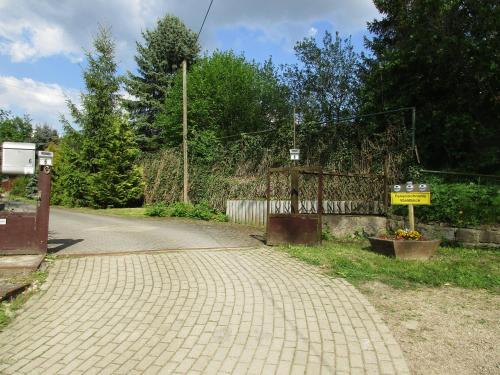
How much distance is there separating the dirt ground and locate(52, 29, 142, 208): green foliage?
19.0 meters

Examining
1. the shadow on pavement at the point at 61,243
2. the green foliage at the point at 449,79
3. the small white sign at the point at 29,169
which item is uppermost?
the green foliage at the point at 449,79

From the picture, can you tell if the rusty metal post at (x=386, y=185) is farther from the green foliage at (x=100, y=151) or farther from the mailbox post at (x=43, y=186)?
the green foliage at (x=100, y=151)

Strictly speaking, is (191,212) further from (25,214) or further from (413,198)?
(413,198)

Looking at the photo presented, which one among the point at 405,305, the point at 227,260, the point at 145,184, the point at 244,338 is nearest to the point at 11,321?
the point at 244,338

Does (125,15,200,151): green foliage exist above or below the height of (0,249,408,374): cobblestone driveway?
above

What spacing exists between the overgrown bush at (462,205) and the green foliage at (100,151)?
16411 millimetres

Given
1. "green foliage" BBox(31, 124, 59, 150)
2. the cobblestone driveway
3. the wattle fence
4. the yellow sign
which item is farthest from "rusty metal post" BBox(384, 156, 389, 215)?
"green foliage" BBox(31, 124, 59, 150)

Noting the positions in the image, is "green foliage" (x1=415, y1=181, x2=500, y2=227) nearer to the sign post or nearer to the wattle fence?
the sign post

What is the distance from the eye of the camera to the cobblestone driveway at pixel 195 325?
4.00 m

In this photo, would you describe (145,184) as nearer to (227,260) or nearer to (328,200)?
(328,200)

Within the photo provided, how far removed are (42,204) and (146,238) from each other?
352 centimetres

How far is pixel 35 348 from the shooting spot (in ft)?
14.3

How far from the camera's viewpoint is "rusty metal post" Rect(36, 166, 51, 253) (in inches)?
300

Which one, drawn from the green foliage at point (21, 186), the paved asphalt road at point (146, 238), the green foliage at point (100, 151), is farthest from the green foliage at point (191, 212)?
the green foliage at point (21, 186)
